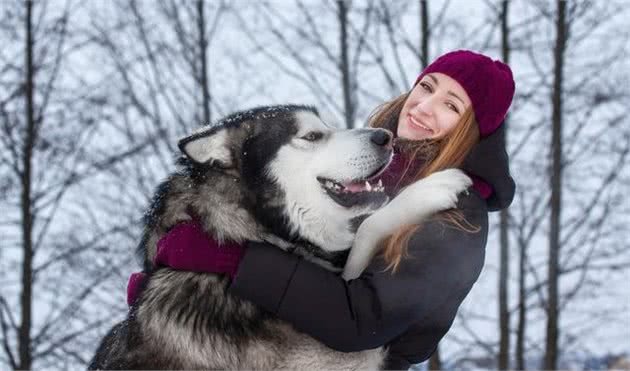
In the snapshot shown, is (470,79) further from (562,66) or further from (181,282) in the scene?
(562,66)

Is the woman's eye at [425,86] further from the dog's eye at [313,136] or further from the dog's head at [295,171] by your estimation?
the dog's eye at [313,136]

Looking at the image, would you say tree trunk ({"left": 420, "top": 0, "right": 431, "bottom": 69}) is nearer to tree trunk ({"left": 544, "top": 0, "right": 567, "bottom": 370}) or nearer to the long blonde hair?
tree trunk ({"left": 544, "top": 0, "right": 567, "bottom": 370})

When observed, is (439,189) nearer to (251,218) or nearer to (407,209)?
(407,209)

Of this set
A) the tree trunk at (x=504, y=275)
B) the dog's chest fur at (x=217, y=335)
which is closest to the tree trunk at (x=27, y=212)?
the tree trunk at (x=504, y=275)

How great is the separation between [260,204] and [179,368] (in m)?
0.69

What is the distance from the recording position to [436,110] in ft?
9.37

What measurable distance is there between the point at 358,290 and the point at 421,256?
252 mm

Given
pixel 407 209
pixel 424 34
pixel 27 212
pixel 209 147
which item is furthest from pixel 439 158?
pixel 27 212

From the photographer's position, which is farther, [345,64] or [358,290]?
[345,64]

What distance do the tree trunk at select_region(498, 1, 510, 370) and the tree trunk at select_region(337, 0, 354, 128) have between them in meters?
2.56

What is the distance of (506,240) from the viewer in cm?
1111

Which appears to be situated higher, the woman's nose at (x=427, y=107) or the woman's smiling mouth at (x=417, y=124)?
the woman's nose at (x=427, y=107)

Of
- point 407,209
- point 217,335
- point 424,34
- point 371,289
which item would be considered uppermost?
point 424,34

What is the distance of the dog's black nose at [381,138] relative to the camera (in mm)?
2746
